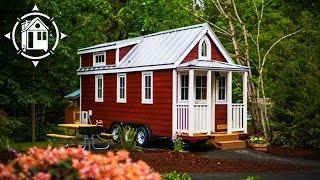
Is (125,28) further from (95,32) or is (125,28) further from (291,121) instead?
(291,121)

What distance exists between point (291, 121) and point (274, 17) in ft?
17.5

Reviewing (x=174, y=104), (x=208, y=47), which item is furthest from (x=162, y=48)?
(x=174, y=104)

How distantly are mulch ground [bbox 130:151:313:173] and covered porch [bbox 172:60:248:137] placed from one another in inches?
96.9

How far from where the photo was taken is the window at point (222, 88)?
752 inches

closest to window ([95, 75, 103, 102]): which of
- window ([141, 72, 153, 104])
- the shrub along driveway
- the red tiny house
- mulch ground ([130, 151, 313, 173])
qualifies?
the red tiny house

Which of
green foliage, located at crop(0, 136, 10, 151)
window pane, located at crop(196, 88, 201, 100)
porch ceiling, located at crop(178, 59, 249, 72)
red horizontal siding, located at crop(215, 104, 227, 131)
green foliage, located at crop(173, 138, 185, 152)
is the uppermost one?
porch ceiling, located at crop(178, 59, 249, 72)

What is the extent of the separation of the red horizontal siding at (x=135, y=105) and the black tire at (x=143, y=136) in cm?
24

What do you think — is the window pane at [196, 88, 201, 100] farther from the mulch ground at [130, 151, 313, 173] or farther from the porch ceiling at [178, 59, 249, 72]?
the mulch ground at [130, 151, 313, 173]

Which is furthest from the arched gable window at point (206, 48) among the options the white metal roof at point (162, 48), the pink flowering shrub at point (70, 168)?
the pink flowering shrub at point (70, 168)

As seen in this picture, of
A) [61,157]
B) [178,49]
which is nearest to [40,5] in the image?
[178,49]

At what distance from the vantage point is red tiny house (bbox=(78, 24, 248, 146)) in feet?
57.3

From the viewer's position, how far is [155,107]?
18.5 meters

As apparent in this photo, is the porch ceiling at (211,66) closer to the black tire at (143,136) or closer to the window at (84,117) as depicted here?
the black tire at (143,136)

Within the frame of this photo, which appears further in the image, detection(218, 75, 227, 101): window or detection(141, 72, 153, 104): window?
detection(218, 75, 227, 101): window
